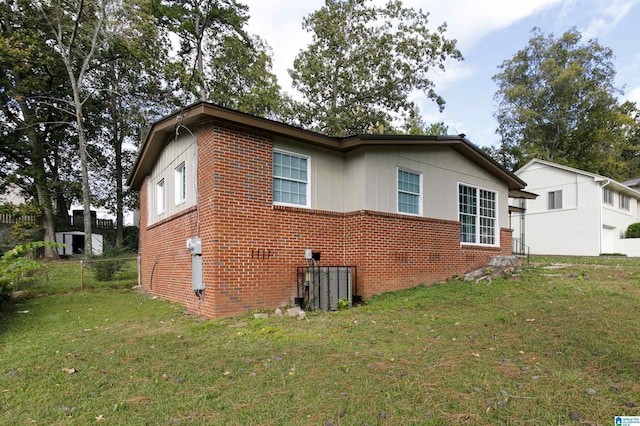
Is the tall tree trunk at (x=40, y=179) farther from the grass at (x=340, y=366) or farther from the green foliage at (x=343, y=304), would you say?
the green foliage at (x=343, y=304)

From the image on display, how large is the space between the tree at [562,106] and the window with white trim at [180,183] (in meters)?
30.4

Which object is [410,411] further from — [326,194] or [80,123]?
[80,123]

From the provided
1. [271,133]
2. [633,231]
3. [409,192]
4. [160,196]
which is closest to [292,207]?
[271,133]

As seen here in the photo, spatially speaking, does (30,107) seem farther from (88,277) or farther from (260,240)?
(260,240)

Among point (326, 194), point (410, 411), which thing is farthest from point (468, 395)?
point (326, 194)

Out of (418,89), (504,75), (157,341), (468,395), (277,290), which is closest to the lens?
(468,395)

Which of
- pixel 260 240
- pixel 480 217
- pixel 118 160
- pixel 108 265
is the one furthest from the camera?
pixel 118 160

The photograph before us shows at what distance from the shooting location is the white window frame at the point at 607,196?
68.4ft

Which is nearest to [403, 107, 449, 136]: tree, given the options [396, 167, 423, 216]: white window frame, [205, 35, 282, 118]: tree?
[205, 35, 282, 118]: tree

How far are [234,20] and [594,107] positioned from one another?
29533 mm

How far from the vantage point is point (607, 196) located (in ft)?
70.1

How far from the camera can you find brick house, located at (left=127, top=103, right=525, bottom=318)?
7000 mm

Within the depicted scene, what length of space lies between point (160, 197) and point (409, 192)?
748 centimetres

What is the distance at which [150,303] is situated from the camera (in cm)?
894
